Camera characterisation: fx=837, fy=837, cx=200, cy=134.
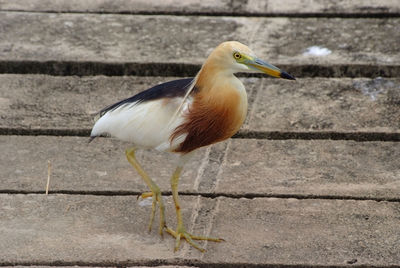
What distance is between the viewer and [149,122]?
3879mm

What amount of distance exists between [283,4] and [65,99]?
2.11m

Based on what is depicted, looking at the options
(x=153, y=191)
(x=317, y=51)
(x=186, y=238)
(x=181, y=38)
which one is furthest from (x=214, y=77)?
(x=181, y=38)

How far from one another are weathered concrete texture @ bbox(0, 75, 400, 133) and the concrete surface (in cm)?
1

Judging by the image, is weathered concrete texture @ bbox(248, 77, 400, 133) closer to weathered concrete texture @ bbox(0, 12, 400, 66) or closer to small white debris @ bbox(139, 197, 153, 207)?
weathered concrete texture @ bbox(0, 12, 400, 66)

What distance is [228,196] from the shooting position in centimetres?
442

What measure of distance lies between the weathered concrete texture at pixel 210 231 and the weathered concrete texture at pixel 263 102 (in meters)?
0.80

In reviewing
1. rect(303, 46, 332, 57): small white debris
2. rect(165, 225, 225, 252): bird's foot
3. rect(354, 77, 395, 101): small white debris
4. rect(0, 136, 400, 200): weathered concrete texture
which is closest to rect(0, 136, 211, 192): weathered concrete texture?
rect(0, 136, 400, 200): weathered concrete texture

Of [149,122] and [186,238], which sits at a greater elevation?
[149,122]

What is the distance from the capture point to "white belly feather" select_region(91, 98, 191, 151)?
152 inches

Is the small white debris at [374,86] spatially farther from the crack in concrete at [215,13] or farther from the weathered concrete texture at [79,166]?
the weathered concrete texture at [79,166]

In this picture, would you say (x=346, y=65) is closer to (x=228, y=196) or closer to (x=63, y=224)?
(x=228, y=196)

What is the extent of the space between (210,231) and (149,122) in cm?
65

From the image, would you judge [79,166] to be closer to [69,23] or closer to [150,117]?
[150,117]

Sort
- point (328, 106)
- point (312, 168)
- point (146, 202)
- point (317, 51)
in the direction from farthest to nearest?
point (317, 51) → point (328, 106) → point (312, 168) → point (146, 202)
